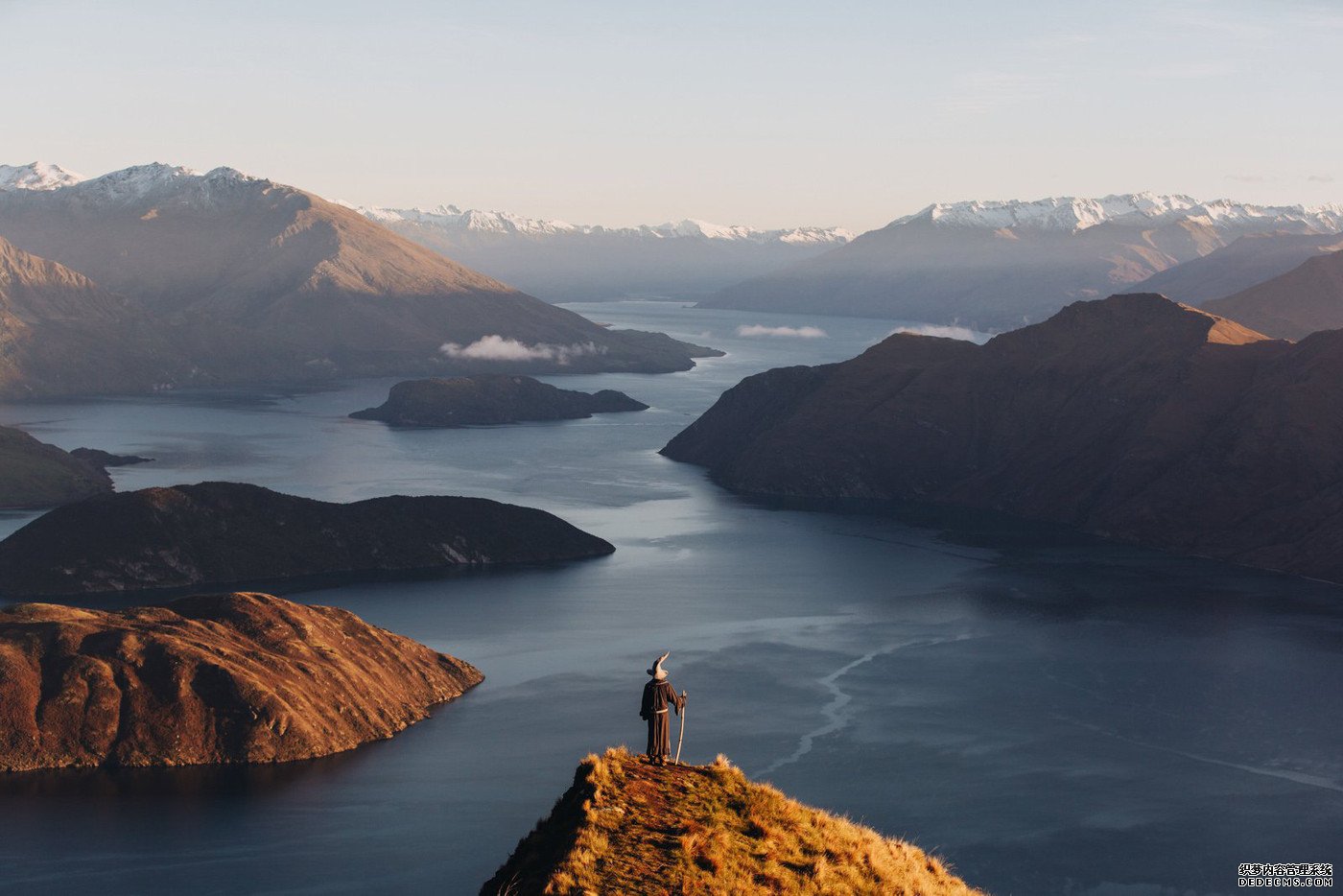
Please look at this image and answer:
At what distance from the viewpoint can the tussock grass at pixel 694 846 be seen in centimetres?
3438

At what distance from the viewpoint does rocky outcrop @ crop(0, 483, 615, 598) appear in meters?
165

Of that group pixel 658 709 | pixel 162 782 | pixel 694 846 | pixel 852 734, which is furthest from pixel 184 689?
pixel 694 846

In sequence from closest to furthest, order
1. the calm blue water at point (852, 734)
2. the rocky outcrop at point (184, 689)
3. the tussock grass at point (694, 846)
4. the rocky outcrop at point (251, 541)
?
1. the tussock grass at point (694, 846)
2. the calm blue water at point (852, 734)
3. the rocky outcrop at point (184, 689)
4. the rocky outcrop at point (251, 541)

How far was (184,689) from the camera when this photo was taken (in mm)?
109500

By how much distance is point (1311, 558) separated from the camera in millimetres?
187750

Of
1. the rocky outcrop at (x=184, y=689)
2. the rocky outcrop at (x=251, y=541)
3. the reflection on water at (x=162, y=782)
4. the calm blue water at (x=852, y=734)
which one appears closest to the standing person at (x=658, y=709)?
the calm blue water at (x=852, y=734)

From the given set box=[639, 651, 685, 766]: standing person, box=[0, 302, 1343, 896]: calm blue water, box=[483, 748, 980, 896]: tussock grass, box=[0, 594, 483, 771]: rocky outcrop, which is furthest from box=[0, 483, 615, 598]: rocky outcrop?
box=[483, 748, 980, 896]: tussock grass

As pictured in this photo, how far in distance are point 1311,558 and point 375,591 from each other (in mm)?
111552

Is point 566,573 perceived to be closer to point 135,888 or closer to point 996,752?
point 996,752

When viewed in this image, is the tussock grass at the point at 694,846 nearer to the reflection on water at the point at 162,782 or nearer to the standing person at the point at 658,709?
the standing person at the point at 658,709

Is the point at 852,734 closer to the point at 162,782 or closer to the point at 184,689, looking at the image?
the point at 184,689

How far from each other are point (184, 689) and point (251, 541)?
67349 mm

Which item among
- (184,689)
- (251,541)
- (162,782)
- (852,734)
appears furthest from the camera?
(251,541)

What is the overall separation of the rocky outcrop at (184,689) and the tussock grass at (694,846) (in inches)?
2977
